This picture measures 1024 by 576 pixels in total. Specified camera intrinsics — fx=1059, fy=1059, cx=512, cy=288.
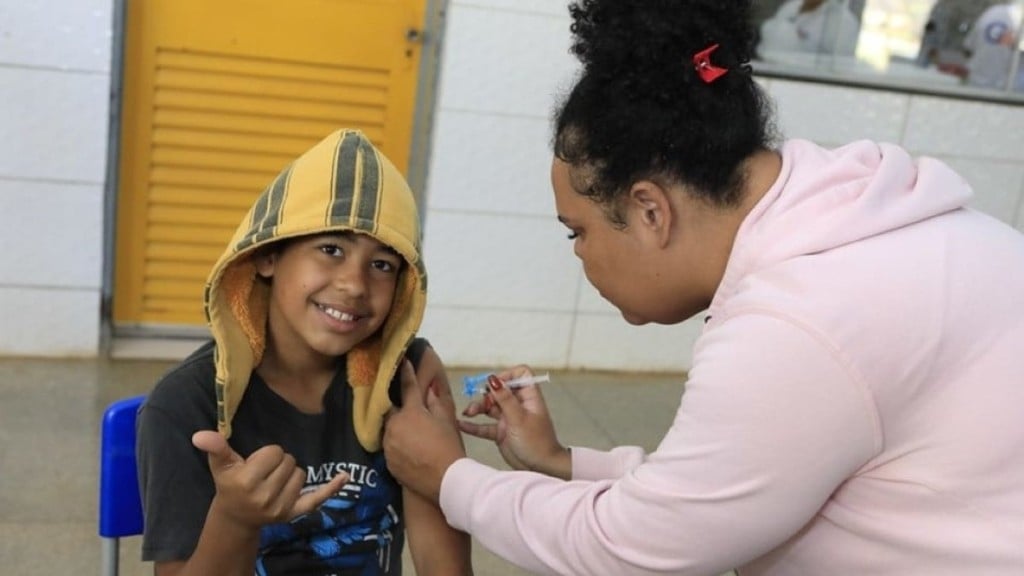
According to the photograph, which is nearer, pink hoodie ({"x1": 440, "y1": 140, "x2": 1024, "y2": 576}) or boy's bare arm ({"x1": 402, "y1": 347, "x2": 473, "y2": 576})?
pink hoodie ({"x1": 440, "y1": 140, "x2": 1024, "y2": 576})

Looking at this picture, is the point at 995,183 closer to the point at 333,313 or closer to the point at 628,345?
the point at 628,345

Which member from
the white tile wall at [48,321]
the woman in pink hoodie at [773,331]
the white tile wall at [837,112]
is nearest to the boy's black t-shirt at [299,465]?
the woman in pink hoodie at [773,331]

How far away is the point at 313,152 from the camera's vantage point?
1.38m

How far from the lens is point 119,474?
1.31m

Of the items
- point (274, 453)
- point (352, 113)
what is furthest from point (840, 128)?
point (274, 453)

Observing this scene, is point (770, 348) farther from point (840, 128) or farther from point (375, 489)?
point (840, 128)

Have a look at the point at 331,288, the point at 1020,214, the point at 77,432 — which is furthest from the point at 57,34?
the point at 1020,214

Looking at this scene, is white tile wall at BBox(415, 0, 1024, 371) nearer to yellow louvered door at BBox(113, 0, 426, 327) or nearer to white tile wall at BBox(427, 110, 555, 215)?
white tile wall at BBox(427, 110, 555, 215)

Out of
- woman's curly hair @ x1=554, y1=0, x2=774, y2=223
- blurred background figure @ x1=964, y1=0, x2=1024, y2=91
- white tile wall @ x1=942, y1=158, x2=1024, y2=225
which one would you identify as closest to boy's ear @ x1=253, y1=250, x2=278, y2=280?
woman's curly hair @ x1=554, y1=0, x2=774, y2=223

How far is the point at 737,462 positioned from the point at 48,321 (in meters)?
2.70

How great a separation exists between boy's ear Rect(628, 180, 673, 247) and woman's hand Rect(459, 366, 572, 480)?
0.42 m

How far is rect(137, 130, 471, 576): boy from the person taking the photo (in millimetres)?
1241

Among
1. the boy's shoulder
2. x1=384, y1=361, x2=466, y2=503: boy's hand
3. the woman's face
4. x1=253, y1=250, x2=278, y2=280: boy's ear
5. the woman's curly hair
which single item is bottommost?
x1=384, y1=361, x2=466, y2=503: boy's hand

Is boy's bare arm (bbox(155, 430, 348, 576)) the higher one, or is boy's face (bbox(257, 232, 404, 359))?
boy's face (bbox(257, 232, 404, 359))
